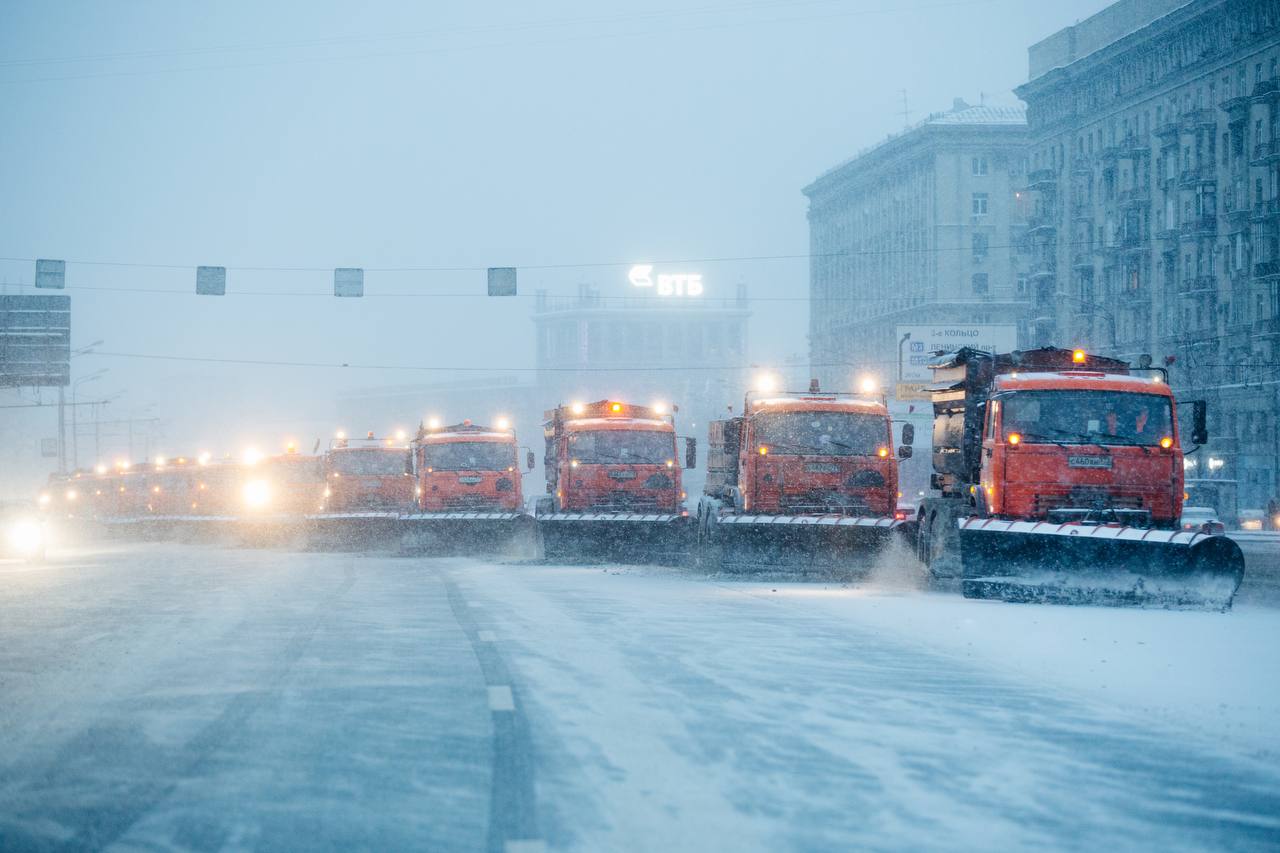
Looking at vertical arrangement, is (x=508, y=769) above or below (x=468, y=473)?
below

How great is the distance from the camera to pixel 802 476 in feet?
89.6

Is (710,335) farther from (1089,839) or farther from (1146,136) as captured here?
(1089,839)

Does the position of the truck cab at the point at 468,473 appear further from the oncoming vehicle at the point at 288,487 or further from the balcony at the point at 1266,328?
the balcony at the point at 1266,328

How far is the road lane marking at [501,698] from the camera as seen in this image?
1050cm

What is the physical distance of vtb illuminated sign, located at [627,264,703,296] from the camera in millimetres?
155750

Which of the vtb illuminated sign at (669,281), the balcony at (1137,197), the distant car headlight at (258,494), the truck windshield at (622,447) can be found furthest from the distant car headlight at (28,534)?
the vtb illuminated sign at (669,281)

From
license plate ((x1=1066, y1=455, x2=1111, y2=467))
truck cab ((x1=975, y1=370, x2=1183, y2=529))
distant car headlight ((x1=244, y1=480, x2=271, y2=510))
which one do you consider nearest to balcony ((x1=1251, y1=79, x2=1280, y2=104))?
distant car headlight ((x1=244, y1=480, x2=271, y2=510))

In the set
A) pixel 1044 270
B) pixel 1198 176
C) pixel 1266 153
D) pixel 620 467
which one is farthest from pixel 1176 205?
pixel 620 467

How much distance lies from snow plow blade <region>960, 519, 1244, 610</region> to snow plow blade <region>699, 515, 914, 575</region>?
16.0 ft

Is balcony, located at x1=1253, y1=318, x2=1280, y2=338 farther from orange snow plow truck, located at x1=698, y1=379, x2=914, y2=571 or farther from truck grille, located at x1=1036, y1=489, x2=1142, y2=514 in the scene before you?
truck grille, located at x1=1036, y1=489, x2=1142, y2=514

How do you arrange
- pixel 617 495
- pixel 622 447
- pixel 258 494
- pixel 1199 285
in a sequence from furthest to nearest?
pixel 1199 285 → pixel 258 494 → pixel 622 447 → pixel 617 495

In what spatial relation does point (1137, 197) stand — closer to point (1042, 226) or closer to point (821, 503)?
point (1042, 226)

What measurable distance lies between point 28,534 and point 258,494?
10.1 meters

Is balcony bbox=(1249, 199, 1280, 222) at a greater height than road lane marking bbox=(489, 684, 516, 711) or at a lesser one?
greater
